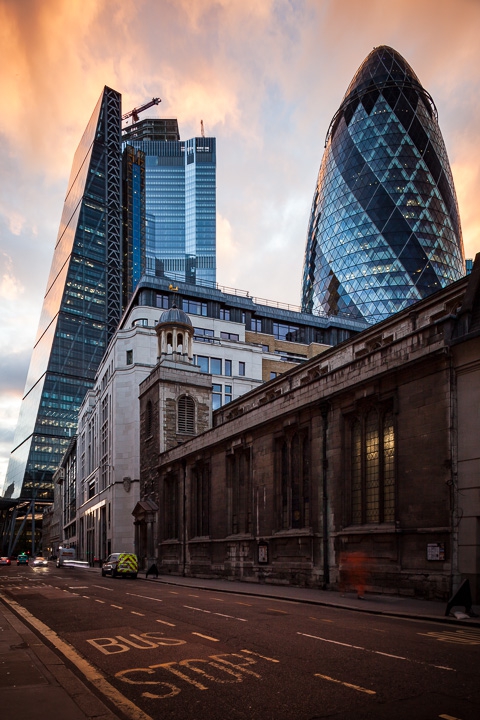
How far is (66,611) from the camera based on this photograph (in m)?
20.8

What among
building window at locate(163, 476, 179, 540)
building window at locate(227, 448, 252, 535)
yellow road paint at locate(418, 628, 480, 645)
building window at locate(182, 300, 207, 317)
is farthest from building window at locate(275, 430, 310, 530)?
building window at locate(182, 300, 207, 317)

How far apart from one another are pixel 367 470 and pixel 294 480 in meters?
6.59

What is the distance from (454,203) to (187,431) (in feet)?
323

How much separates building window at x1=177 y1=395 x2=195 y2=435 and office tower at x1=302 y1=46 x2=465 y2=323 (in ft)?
233

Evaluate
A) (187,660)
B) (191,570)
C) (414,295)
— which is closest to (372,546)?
(187,660)

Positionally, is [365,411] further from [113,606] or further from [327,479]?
[113,606]

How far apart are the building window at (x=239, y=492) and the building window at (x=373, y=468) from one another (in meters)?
11.1

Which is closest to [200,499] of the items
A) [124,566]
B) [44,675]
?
[124,566]

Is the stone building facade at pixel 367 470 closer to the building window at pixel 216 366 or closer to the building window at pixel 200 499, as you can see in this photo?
the building window at pixel 200 499

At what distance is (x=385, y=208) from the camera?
130 meters

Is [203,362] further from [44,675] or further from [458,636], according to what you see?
[44,675]

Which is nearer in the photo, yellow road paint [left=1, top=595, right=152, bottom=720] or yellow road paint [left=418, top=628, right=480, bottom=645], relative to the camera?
yellow road paint [left=1, top=595, right=152, bottom=720]

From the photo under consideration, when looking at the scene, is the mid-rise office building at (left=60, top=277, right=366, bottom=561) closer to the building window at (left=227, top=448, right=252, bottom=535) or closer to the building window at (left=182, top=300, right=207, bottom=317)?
the building window at (left=182, top=300, right=207, bottom=317)

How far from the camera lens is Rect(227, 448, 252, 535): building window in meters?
40.7
